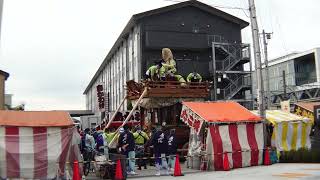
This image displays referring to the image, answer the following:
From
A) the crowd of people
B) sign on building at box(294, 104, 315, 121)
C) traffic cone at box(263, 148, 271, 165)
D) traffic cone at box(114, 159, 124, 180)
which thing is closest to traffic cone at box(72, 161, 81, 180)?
traffic cone at box(114, 159, 124, 180)

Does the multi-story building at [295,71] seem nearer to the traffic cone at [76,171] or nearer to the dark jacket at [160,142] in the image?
the dark jacket at [160,142]

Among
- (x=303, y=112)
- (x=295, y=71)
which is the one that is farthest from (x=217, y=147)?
(x=295, y=71)

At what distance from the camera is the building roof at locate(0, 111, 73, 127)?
14.0 metres

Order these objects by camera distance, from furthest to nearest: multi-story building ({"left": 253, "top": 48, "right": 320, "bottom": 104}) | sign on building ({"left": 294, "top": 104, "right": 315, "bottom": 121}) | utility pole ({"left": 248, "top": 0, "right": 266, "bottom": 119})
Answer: multi-story building ({"left": 253, "top": 48, "right": 320, "bottom": 104})
sign on building ({"left": 294, "top": 104, "right": 315, "bottom": 121})
utility pole ({"left": 248, "top": 0, "right": 266, "bottom": 119})

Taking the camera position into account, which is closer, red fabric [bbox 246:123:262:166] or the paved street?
the paved street

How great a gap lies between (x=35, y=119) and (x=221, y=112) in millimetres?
8292

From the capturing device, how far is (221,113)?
19.2 meters

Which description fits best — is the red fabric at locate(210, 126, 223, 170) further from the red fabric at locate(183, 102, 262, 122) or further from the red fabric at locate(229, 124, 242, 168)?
the red fabric at locate(229, 124, 242, 168)

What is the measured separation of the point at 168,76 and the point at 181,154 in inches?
172

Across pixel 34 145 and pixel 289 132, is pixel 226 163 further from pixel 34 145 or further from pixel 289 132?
pixel 34 145

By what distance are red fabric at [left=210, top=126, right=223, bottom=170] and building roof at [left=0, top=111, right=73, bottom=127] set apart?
6.12 m

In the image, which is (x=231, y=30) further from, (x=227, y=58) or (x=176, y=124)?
(x=176, y=124)

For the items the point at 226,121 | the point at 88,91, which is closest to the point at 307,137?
the point at 226,121

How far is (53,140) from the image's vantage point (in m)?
14.2
